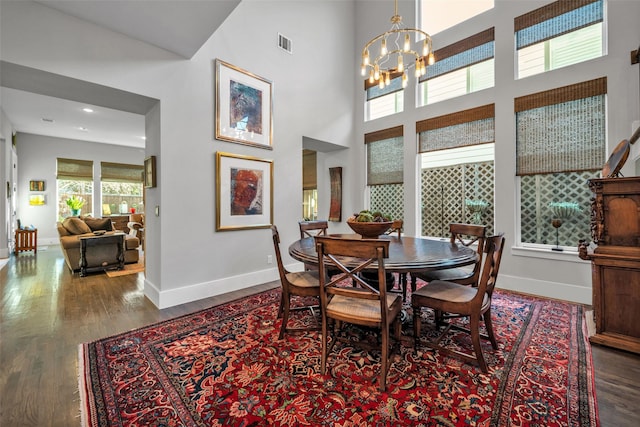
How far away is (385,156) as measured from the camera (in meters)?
5.19

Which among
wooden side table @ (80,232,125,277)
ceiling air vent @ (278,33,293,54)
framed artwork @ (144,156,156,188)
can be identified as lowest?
wooden side table @ (80,232,125,277)

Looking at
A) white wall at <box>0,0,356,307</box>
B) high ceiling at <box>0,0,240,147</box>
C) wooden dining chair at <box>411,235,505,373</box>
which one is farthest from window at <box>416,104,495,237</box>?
high ceiling at <box>0,0,240,147</box>

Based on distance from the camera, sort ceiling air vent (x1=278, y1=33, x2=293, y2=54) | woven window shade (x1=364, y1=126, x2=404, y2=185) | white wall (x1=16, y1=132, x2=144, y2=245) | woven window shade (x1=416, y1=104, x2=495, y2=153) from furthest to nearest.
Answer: white wall (x1=16, y1=132, x2=144, y2=245) → woven window shade (x1=364, y1=126, x2=404, y2=185) → ceiling air vent (x1=278, y1=33, x2=293, y2=54) → woven window shade (x1=416, y1=104, x2=495, y2=153)

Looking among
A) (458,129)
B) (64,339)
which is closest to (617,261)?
(458,129)

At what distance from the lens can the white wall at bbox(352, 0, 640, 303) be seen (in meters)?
2.96

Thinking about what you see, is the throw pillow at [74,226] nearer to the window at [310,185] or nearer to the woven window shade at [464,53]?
the window at [310,185]

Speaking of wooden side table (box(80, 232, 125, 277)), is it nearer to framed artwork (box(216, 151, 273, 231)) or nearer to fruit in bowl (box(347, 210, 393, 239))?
framed artwork (box(216, 151, 273, 231))

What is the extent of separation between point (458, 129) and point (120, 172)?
1062cm

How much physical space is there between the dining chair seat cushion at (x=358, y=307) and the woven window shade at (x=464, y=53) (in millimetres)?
4066

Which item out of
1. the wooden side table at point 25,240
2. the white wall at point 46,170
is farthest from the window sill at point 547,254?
the white wall at point 46,170

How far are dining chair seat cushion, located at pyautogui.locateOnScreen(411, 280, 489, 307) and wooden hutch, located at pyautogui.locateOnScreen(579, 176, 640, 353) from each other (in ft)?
3.60

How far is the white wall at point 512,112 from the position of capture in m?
2.96

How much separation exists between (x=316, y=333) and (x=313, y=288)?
17.8 inches

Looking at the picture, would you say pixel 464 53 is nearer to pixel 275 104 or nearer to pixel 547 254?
pixel 275 104
